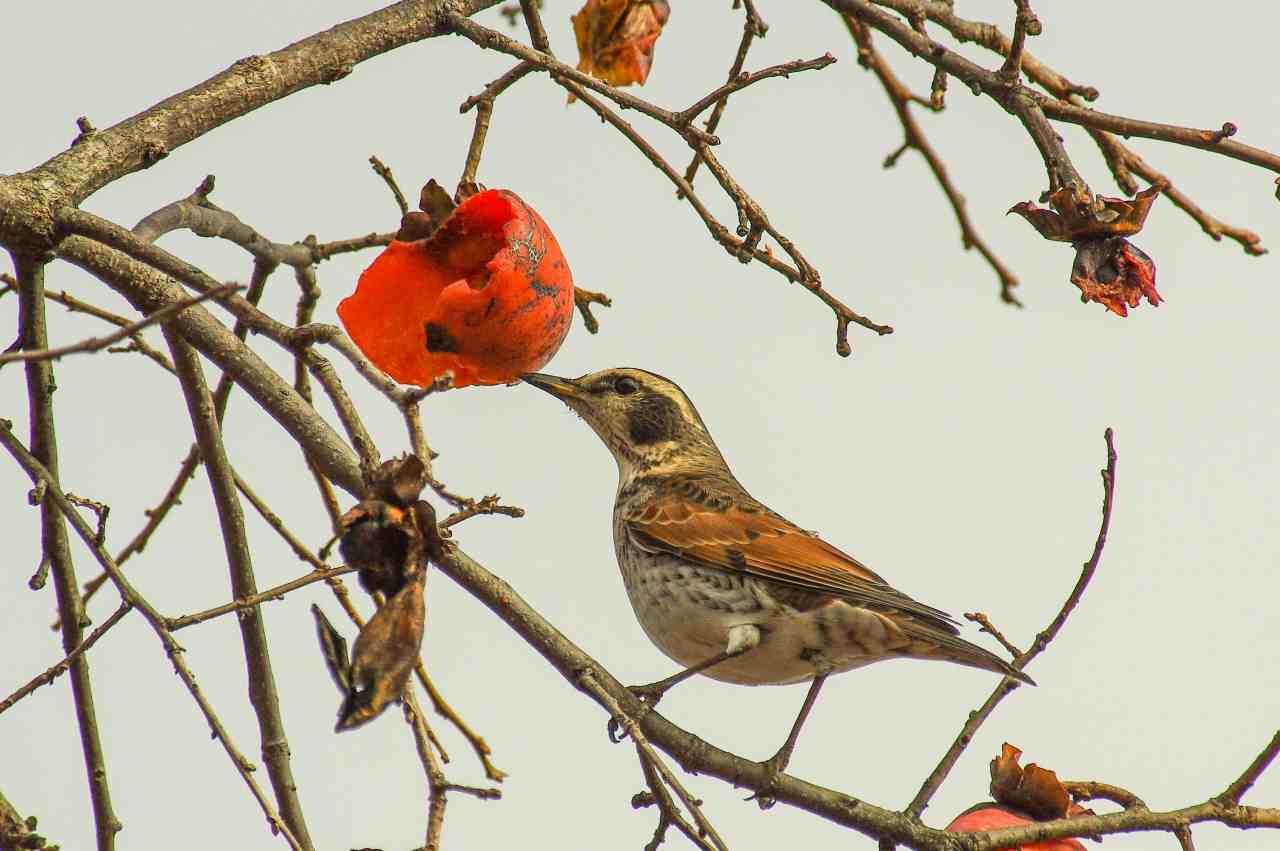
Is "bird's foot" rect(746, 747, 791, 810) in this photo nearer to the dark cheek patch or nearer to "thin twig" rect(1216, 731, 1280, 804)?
"thin twig" rect(1216, 731, 1280, 804)

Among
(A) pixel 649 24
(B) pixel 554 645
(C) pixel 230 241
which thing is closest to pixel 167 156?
(C) pixel 230 241

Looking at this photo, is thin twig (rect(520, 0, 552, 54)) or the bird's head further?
the bird's head

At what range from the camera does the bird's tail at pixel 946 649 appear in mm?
5484

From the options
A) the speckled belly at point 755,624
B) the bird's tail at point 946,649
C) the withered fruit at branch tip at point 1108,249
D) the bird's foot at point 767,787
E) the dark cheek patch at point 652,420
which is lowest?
the bird's foot at point 767,787

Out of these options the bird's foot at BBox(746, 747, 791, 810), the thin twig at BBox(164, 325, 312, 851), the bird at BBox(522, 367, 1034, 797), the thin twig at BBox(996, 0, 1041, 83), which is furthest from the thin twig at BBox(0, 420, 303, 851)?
the thin twig at BBox(996, 0, 1041, 83)

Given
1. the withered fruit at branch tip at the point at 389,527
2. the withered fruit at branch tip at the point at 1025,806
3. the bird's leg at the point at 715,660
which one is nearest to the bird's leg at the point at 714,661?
the bird's leg at the point at 715,660

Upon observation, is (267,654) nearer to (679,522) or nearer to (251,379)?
(251,379)

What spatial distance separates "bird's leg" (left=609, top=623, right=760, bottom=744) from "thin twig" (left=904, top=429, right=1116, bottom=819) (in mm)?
1428

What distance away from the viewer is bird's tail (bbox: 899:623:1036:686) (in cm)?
548

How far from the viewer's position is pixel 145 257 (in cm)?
364

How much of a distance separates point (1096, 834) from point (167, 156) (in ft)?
10.6

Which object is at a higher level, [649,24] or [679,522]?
[649,24]

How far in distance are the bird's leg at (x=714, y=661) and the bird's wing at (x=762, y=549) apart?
30 centimetres

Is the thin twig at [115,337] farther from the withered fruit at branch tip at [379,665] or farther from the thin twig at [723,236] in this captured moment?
the thin twig at [723,236]
